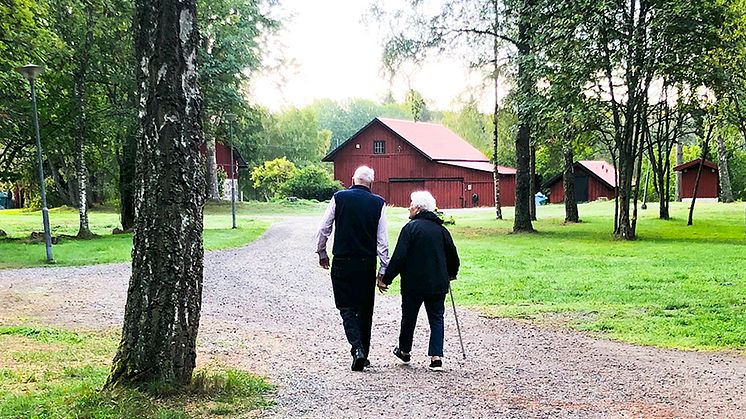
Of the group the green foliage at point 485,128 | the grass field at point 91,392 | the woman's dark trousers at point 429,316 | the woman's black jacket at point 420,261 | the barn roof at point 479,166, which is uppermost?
the green foliage at point 485,128

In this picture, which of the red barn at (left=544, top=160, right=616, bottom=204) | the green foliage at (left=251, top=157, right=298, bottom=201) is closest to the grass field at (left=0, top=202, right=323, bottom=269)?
the green foliage at (left=251, top=157, right=298, bottom=201)

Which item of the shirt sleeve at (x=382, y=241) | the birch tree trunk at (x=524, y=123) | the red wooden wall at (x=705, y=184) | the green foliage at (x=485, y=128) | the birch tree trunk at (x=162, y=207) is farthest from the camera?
the red wooden wall at (x=705, y=184)

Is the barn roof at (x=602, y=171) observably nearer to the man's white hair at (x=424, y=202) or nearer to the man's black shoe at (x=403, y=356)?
the man's white hair at (x=424, y=202)

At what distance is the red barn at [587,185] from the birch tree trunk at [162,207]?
55.5 meters

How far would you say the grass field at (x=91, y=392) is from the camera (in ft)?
14.3

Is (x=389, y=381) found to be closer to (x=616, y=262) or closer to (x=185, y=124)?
(x=185, y=124)

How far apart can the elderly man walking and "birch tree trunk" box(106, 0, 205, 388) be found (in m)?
1.60

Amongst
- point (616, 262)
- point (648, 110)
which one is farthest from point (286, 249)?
point (648, 110)

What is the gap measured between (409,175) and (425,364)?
151 feet

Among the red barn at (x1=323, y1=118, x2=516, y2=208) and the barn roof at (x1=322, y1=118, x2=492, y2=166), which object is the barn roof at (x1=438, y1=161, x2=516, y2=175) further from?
the barn roof at (x1=322, y1=118, x2=492, y2=166)

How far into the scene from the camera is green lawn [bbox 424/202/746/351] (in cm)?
826

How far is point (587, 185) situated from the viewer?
194 ft

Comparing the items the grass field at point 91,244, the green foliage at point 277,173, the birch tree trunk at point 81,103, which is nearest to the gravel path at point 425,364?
the grass field at point 91,244

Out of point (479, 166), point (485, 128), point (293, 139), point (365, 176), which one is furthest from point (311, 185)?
point (365, 176)
